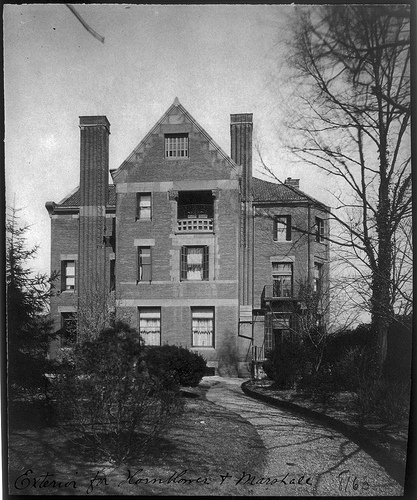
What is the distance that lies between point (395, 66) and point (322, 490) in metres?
6.56

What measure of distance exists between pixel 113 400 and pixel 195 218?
3293 millimetres

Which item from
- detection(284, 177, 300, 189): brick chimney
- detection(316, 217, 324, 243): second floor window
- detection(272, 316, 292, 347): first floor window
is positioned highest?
detection(284, 177, 300, 189): brick chimney

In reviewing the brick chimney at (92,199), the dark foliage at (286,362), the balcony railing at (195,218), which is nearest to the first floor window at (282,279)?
the dark foliage at (286,362)

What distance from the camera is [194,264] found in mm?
8180

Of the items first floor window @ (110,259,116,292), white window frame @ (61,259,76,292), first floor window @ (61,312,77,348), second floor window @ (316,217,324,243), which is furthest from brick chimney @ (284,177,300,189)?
first floor window @ (61,312,77,348)

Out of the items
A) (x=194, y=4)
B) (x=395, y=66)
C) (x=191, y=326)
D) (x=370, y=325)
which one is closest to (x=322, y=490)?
(x=370, y=325)

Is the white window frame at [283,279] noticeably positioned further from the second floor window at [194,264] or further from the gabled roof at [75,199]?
the gabled roof at [75,199]

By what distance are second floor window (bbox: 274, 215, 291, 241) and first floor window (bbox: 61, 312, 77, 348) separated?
371cm

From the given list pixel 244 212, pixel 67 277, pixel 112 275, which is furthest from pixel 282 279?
pixel 67 277

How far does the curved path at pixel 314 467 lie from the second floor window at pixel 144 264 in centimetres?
205

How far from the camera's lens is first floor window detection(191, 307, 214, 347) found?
26.7ft

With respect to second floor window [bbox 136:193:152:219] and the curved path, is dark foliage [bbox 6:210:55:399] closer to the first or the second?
second floor window [bbox 136:193:152:219]

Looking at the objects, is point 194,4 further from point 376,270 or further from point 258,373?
point 258,373
